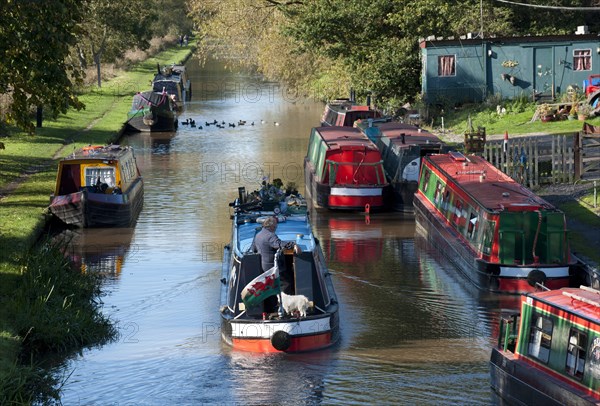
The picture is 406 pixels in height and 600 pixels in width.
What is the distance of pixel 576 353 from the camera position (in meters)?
14.2

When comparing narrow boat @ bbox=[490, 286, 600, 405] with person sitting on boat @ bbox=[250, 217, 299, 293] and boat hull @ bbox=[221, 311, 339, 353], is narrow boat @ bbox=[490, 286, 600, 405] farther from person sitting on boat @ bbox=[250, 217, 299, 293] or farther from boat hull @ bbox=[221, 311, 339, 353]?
person sitting on boat @ bbox=[250, 217, 299, 293]

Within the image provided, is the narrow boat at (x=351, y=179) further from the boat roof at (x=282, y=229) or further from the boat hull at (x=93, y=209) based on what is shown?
the boat roof at (x=282, y=229)

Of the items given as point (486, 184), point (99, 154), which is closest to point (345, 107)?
point (99, 154)

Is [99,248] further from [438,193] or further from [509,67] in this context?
[509,67]

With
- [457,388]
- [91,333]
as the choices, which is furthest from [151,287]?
[457,388]

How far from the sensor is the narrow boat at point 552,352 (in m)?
13.9

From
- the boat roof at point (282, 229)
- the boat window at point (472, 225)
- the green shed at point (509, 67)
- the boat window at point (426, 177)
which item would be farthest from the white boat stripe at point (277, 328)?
the green shed at point (509, 67)

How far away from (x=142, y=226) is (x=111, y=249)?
9.07 feet

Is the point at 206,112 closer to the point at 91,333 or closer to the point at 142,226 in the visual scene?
the point at 142,226

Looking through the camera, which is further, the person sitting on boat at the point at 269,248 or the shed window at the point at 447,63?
the shed window at the point at 447,63

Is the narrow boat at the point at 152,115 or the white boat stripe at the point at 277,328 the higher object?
the narrow boat at the point at 152,115

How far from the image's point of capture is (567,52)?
47719 millimetres

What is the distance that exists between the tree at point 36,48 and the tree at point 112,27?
139ft

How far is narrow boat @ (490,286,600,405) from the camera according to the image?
45.7 feet
